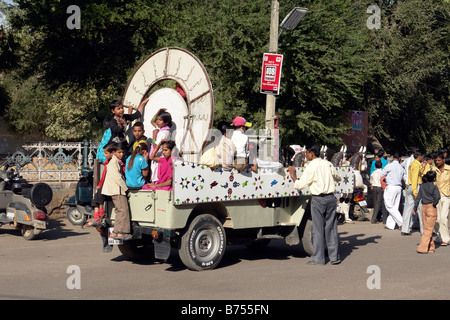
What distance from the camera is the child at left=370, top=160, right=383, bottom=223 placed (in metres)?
16.8

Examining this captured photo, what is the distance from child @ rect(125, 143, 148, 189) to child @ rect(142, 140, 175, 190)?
0.14 m

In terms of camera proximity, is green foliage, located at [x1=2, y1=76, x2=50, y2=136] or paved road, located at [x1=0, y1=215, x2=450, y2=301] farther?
green foliage, located at [x1=2, y1=76, x2=50, y2=136]

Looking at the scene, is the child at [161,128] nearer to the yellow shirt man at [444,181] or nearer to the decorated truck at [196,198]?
the decorated truck at [196,198]

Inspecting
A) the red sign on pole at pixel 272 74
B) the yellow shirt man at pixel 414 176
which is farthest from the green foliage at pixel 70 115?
the yellow shirt man at pixel 414 176

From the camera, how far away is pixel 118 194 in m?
8.93

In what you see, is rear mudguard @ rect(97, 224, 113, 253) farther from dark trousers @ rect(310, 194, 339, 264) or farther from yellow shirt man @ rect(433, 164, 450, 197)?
yellow shirt man @ rect(433, 164, 450, 197)

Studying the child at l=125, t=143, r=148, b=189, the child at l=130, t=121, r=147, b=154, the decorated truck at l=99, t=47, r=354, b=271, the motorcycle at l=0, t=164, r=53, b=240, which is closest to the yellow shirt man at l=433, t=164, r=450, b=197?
the decorated truck at l=99, t=47, r=354, b=271

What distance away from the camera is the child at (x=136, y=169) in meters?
9.10

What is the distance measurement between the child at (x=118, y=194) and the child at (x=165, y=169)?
37 cm

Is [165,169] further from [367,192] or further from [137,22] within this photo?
[137,22]

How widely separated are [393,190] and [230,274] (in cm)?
813

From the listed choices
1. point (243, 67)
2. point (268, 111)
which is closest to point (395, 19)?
point (243, 67)

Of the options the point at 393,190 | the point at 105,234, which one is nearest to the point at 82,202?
the point at 105,234

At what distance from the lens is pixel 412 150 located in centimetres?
1595
